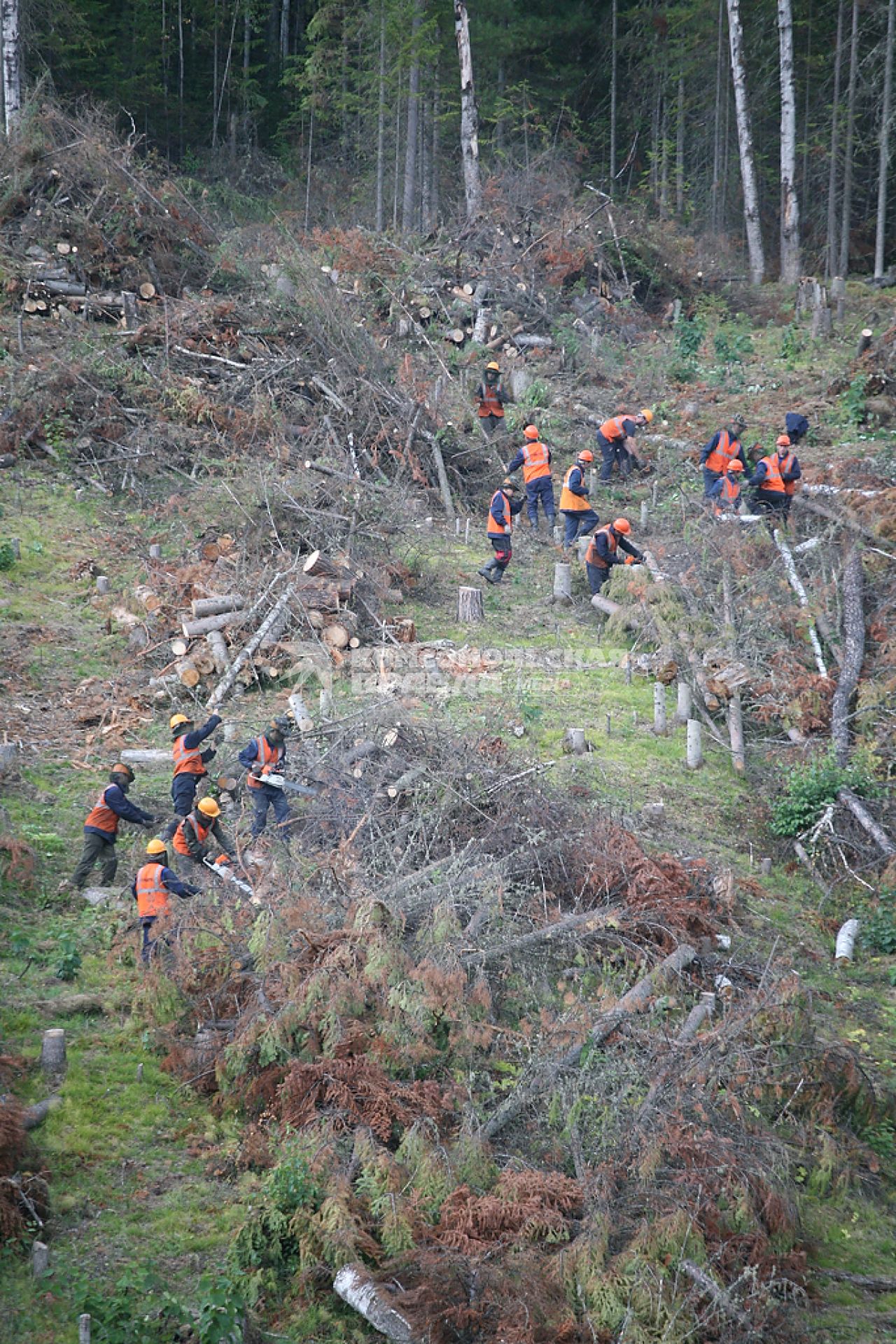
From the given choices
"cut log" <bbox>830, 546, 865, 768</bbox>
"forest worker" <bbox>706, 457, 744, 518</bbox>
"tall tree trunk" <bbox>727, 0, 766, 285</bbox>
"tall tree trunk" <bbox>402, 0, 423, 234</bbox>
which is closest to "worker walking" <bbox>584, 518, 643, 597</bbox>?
"forest worker" <bbox>706, 457, 744, 518</bbox>

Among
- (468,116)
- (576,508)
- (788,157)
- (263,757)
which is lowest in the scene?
(263,757)

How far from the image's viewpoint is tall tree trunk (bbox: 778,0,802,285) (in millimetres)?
23875

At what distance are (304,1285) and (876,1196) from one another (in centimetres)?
371

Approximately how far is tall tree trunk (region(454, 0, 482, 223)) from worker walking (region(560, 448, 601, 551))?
34.2 ft

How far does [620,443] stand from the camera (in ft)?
58.3

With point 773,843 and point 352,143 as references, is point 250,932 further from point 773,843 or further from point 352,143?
point 352,143

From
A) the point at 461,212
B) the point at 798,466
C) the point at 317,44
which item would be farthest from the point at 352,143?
the point at 798,466

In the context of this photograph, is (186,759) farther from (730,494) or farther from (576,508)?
(730,494)

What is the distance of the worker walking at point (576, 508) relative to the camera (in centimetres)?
1550

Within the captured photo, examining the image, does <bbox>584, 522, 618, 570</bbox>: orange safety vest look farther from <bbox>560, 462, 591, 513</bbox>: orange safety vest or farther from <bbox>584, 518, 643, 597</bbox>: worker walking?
<bbox>560, 462, 591, 513</bbox>: orange safety vest

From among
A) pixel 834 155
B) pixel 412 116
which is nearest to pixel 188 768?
pixel 412 116

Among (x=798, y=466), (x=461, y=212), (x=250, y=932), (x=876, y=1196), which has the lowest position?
(x=876, y=1196)

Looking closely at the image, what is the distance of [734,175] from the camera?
1231 inches

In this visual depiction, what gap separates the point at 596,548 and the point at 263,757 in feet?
20.5
